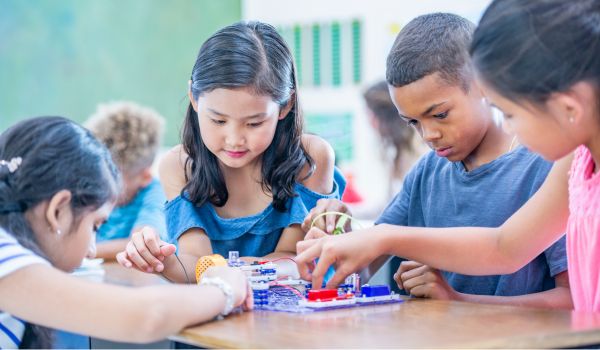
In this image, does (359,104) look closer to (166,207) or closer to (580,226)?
(166,207)

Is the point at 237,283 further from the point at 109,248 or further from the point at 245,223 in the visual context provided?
the point at 109,248

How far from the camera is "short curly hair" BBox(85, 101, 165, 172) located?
135 inches

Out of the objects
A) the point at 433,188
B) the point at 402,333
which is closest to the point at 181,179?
the point at 433,188

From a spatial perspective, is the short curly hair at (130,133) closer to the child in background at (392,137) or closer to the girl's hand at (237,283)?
the child in background at (392,137)

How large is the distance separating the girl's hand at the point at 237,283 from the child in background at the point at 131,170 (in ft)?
5.21

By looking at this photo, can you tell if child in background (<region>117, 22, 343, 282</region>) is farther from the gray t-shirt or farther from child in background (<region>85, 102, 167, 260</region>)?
child in background (<region>85, 102, 167, 260</region>)

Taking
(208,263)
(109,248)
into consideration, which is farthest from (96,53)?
(208,263)

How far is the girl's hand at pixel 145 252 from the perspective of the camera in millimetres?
1751

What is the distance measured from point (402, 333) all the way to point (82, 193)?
1.96ft

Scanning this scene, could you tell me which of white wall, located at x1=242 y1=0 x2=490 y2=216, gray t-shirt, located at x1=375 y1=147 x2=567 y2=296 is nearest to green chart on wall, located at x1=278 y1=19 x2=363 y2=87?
white wall, located at x1=242 y1=0 x2=490 y2=216

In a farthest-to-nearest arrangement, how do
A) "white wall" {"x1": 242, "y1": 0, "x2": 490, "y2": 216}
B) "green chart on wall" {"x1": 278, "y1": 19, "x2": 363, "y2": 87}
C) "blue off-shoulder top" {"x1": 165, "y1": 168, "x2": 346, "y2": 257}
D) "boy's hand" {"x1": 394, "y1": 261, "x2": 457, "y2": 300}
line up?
"green chart on wall" {"x1": 278, "y1": 19, "x2": 363, "y2": 87}
"white wall" {"x1": 242, "y1": 0, "x2": 490, "y2": 216}
"blue off-shoulder top" {"x1": 165, "y1": 168, "x2": 346, "y2": 257}
"boy's hand" {"x1": 394, "y1": 261, "x2": 457, "y2": 300}

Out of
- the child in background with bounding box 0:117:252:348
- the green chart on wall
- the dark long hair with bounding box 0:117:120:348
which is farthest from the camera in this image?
the green chart on wall

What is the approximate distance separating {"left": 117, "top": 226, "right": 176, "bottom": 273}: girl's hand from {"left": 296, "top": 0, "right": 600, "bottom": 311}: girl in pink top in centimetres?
32

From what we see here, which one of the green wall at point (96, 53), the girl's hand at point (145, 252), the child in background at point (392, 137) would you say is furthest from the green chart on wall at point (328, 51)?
the girl's hand at point (145, 252)
